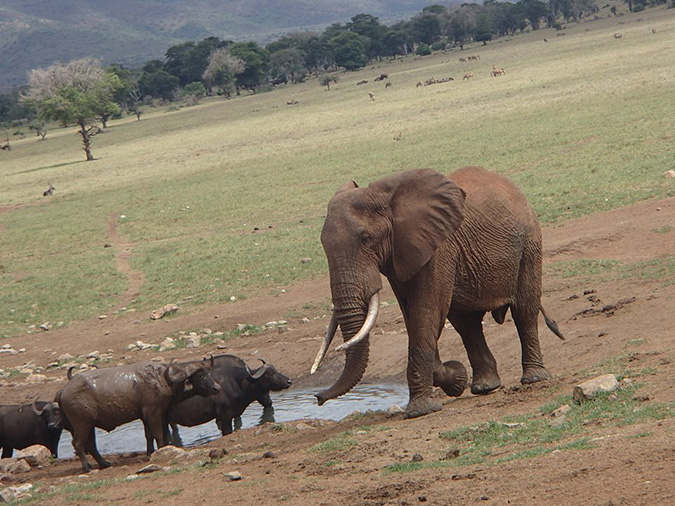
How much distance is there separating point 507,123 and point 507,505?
34262mm

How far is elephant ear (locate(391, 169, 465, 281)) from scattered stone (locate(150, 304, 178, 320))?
421 inches

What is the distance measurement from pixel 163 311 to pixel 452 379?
A: 393 inches

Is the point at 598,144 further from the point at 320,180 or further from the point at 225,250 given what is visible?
the point at 225,250

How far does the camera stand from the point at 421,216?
10.1 meters

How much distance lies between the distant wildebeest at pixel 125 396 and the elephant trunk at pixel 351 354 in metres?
3.36

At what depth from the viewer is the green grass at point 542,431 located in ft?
25.6

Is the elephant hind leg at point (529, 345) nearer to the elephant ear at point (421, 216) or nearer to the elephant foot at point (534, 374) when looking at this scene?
the elephant foot at point (534, 374)

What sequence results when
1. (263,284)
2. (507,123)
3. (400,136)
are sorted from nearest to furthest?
(263,284)
(507,123)
(400,136)

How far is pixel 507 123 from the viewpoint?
39812 mm

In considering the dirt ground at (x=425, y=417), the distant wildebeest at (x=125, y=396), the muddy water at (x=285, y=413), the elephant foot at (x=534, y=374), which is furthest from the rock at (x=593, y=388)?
the distant wildebeest at (x=125, y=396)

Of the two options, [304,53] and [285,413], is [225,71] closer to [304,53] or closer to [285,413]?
[304,53]

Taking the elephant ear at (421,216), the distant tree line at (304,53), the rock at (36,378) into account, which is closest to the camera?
the elephant ear at (421,216)

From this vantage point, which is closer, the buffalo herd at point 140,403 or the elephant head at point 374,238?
the elephant head at point 374,238

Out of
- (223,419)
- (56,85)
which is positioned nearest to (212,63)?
(56,85)
